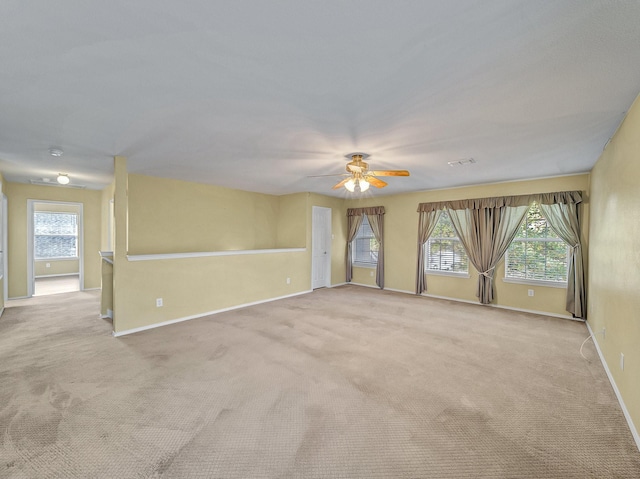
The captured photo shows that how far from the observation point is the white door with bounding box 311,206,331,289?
6902 mm

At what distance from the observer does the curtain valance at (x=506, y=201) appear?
15.0 feet

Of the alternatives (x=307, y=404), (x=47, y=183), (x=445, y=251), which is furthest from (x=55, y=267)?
(x=445, y=251)

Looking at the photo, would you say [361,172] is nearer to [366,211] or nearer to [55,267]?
[366,211]

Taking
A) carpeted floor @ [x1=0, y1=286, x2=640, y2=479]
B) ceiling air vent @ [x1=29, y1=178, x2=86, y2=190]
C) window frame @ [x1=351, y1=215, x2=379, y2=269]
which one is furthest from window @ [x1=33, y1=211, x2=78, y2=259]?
window frame @ [x1=351, y1=215, x2=379, y2=269]

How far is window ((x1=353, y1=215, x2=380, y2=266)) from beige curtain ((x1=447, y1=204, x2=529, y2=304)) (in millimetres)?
2219

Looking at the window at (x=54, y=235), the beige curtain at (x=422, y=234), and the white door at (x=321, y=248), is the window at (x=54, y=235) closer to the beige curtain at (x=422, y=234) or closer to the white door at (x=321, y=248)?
the white door at (x=321, y=248)

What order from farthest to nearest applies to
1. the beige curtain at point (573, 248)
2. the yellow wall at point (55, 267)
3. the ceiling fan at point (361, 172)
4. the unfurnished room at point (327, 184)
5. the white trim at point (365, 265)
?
the yellow wall at point (55, 267) → the white trim at point (365, 265) → the beige curtain at point (573, 248) → the ceiling fan at point (361, 172) → the unfurnished room at point (327, 184)

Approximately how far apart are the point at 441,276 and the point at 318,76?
527 cm

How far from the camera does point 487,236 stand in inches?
210

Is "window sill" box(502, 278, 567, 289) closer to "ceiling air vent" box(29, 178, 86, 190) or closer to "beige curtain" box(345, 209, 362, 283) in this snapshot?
"beige curtain" box(345, 209, 362, 283)

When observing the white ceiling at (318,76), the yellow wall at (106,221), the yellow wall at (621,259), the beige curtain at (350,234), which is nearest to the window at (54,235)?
the yellow wall at (106,221)

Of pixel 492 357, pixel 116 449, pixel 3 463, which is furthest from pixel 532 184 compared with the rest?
pixel 3 463

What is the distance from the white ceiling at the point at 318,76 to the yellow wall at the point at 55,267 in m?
6.29

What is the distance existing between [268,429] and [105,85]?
2.62 metres
